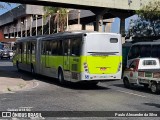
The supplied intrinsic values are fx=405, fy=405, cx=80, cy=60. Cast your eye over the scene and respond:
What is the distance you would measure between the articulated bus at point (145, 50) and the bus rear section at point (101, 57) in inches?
323

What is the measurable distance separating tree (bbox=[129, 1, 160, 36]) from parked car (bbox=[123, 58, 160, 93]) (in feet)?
72.5

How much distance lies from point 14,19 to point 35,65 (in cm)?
8635

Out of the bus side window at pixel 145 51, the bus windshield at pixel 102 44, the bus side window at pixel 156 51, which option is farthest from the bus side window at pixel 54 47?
the bus side window at pixel 145 51

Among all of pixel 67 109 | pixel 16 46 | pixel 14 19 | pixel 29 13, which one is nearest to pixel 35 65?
pixel 16 46

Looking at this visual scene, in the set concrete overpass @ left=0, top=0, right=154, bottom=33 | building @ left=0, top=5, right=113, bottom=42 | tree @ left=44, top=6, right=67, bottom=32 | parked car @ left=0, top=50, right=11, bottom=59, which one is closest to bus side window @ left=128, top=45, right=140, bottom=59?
concrete overpass @ left=0, top=0, right=154, bottom=33

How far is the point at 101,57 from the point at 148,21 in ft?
91.3

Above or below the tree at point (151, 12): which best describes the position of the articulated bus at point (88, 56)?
below

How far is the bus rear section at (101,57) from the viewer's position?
20125 mm

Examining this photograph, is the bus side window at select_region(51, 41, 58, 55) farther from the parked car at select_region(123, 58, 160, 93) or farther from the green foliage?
the green foliage

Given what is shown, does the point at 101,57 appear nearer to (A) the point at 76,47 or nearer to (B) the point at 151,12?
(A) the point at 76,47

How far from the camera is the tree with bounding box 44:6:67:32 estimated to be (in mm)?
70562

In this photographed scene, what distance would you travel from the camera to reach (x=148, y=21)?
47125 millimetres

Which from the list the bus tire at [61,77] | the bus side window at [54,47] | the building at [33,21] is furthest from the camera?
the building at [33,21]

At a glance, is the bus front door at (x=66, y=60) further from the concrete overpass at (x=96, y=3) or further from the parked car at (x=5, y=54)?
the parked car at (x=5, y=54)
